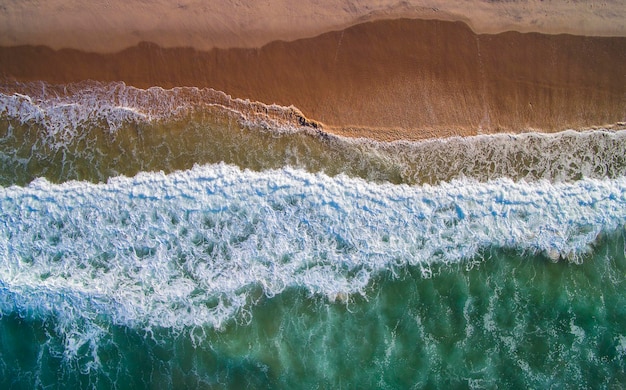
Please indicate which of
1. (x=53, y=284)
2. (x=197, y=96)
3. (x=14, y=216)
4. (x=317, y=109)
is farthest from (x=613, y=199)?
(x=14, y=216)

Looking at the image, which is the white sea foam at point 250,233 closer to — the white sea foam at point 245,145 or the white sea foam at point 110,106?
the white sea foam at point 245,145

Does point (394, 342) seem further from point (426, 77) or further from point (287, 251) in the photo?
point (426, 77)

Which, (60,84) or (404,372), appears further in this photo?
(60,84)

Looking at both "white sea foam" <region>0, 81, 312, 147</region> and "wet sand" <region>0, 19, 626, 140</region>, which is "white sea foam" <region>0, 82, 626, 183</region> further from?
"wet sand" <region>0, 19, 626, 140</region>

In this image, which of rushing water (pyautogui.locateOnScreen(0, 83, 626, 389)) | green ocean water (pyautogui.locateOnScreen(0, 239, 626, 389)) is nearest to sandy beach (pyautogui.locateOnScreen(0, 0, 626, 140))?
rushing water (pyautogui.locateOnScreen(0, 83, 626, 389))

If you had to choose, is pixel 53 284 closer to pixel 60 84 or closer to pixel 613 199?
pixel 60 84

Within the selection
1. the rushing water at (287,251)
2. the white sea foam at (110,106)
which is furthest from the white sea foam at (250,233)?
the white sea foam at (110,106)

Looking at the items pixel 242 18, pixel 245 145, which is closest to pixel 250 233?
pixel 245 145
